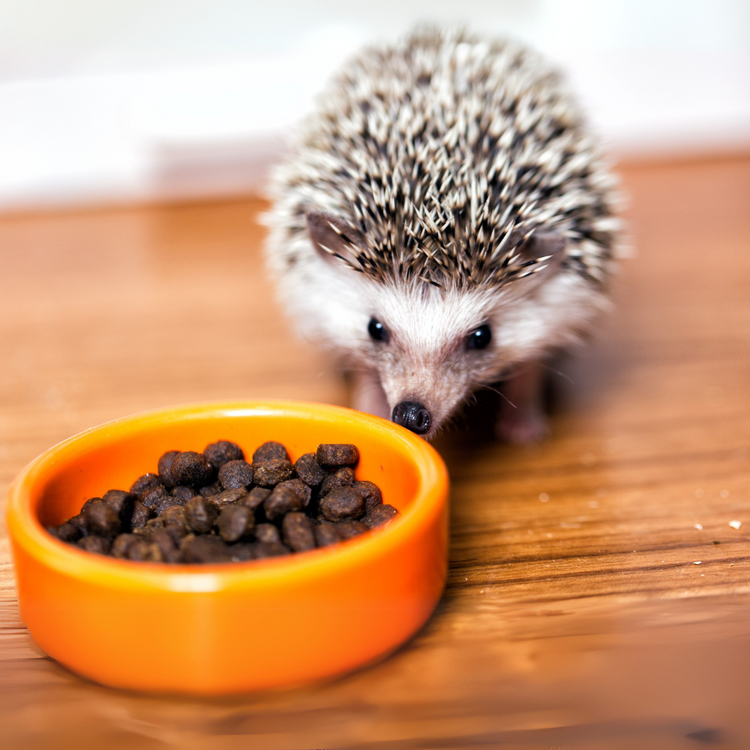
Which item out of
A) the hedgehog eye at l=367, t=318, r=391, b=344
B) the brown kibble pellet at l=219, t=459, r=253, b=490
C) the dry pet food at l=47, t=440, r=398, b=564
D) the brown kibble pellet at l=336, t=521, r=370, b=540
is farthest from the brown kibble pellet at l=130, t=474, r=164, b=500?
the hedgehog eye at l=367, t=318, r=391, b=344

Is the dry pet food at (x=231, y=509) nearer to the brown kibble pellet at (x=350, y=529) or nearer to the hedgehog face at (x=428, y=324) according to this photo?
the brown kibble pellet at (x=350, y=529)

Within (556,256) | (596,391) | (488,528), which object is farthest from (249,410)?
(596,391)

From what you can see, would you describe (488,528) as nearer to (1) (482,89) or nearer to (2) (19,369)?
(1) (482,89)

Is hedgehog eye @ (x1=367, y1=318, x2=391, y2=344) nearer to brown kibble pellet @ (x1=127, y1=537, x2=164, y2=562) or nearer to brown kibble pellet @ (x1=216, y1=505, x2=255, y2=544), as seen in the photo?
brown kibble pellet @ (x1=216, y1=505, x2=255, y2=544)

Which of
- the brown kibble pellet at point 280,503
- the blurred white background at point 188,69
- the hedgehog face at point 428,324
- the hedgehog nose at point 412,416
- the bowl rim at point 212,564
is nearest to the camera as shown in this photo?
the bowl rim at point 212,564

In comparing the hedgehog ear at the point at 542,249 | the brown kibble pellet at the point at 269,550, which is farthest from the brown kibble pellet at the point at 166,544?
the hedgehog ear at the point at 542,249

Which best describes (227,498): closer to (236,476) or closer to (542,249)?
(236,476)

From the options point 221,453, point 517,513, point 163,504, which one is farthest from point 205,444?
point 517,513
